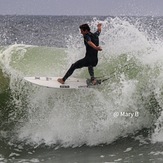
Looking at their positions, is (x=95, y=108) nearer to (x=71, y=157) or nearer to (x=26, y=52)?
(x=71, y=157)

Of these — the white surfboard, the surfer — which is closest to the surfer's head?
the surfer

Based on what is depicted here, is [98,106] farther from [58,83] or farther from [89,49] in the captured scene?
[89,49]

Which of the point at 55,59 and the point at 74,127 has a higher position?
the point at 55,59

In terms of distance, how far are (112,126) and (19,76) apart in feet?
8.58

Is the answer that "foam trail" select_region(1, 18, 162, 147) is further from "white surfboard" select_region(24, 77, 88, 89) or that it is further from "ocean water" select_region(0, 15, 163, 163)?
"white surfboard" select_region(24, 77, 88, 89)

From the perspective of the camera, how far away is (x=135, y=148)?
8578 mm

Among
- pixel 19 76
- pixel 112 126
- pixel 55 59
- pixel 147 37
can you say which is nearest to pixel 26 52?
pixel 55 59

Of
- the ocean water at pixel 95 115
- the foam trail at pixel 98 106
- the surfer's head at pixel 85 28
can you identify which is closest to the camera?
the ocean water at pixel 95 115

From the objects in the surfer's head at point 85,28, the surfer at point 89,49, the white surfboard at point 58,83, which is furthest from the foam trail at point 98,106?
the surfer's head at point 85,28

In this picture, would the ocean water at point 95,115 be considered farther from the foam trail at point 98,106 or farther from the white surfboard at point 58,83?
the white surfboard at point 58,83

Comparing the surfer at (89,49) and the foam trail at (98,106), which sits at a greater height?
the surfer at (89,49)

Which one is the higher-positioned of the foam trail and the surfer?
the surfer

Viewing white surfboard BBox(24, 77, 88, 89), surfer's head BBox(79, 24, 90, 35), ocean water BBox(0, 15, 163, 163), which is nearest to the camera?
ocean water BBox(0, 15, 163, 163)

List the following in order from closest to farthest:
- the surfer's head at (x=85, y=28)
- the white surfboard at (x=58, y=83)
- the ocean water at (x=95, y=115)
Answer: the ocean water at (x=95, y=115) → the surfer's head at (x=85, y=28) → the white surfboard at (x=58, y=83)
